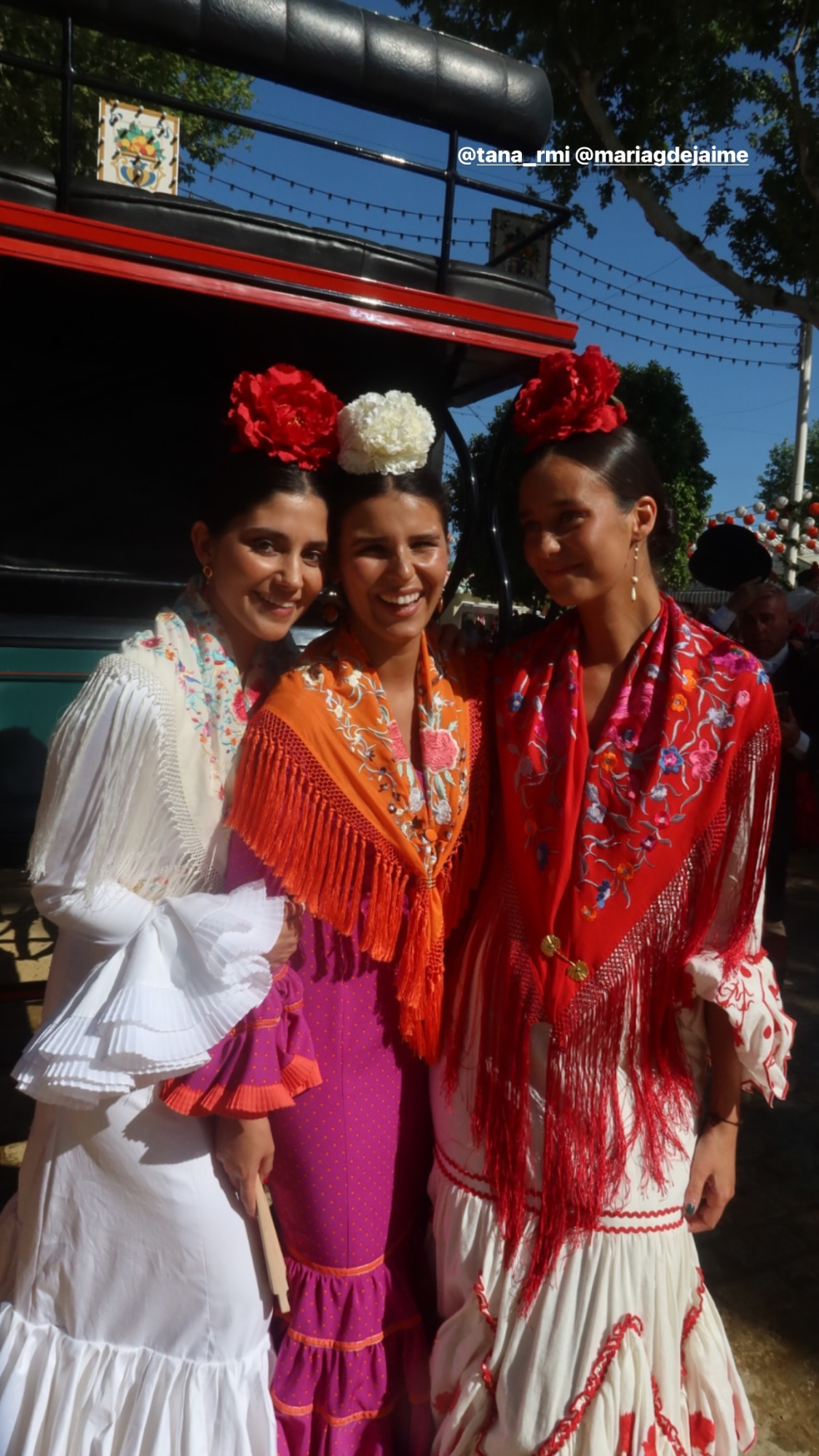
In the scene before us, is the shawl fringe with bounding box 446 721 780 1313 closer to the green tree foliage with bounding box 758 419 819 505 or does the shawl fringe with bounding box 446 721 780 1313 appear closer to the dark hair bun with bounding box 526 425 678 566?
the dark hair bun with bounding box 526 425 678 566

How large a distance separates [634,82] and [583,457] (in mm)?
9788

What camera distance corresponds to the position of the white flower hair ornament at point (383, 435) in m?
1.73

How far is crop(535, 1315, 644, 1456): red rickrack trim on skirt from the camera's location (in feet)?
5.09

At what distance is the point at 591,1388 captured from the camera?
156 centimetres

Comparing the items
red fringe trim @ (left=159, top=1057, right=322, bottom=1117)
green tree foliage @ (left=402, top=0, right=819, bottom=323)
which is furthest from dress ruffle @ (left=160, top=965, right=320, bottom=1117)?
green tree foliage @ (left=402, top=0, right=819, bottom=323)

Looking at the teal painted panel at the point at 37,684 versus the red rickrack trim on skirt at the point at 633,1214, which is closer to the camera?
the red rickrack trim on skirt at the point at 633,1214

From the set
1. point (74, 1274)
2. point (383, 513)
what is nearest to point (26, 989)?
point (74, 1274)

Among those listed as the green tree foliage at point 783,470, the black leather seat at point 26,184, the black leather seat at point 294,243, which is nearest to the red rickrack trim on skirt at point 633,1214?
the black leather seat at point 294,243

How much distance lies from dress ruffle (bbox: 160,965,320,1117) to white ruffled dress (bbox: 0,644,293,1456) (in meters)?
0.09

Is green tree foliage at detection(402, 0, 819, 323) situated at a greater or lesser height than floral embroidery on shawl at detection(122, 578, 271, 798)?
greater

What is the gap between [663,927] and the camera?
1.63 metres

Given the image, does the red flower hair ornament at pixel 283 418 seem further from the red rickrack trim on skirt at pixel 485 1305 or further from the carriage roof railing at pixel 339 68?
the red rickrack trim on skirt at pixel 485 1305

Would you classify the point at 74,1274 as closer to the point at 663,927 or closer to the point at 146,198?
Answer: the point at 663,927

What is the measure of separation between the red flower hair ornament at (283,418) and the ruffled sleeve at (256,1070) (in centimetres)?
77
